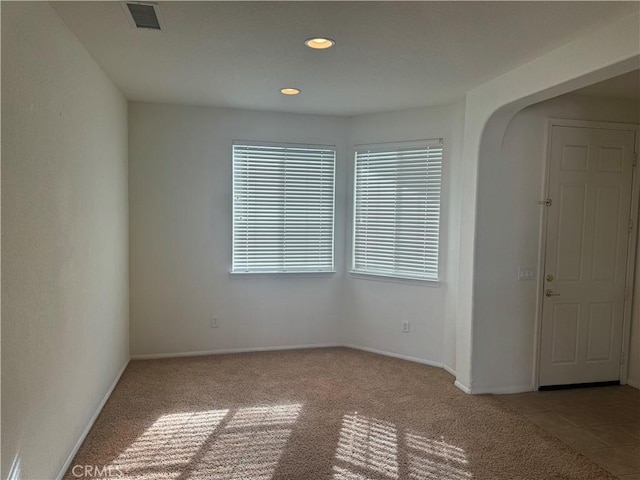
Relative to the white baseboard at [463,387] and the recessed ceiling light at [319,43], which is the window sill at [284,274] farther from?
the recessed ceiling light at [319,43]

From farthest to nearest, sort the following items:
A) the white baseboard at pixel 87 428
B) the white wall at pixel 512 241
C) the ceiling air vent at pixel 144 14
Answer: the white wall at pixel 512 241 < the white baseboard at pixel 87 428 < the ceiling air vent at pixel 144 14

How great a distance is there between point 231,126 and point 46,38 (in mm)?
2414

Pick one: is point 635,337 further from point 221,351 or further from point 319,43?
point 221,351

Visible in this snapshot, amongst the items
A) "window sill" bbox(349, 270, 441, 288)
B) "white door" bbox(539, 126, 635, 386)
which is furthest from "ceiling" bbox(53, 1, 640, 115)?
"window sill" bbox(349, 270, 441, 288)

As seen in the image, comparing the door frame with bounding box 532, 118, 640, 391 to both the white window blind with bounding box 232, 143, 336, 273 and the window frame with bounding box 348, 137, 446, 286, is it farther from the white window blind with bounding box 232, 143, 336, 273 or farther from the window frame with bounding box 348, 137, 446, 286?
the white window blind with bounding box 232, 143, 336, 273

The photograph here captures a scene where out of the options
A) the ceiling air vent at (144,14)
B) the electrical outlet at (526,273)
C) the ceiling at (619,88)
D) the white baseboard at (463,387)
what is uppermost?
the ceiling at (619,88)

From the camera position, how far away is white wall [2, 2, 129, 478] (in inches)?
73.1

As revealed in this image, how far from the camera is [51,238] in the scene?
2.30 m

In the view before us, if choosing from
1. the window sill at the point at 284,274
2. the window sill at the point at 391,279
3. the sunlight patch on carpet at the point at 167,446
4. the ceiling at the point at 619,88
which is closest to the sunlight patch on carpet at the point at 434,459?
the sunlight patch on carpet at the point at 167,446

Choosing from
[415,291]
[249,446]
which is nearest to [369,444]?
[249,446]

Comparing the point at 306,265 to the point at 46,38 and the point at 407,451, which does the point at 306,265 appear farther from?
the point at 46,38

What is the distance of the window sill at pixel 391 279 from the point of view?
175 inches

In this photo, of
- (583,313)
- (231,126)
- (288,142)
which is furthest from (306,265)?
(583,313)

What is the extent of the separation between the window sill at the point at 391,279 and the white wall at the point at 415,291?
1 cm
